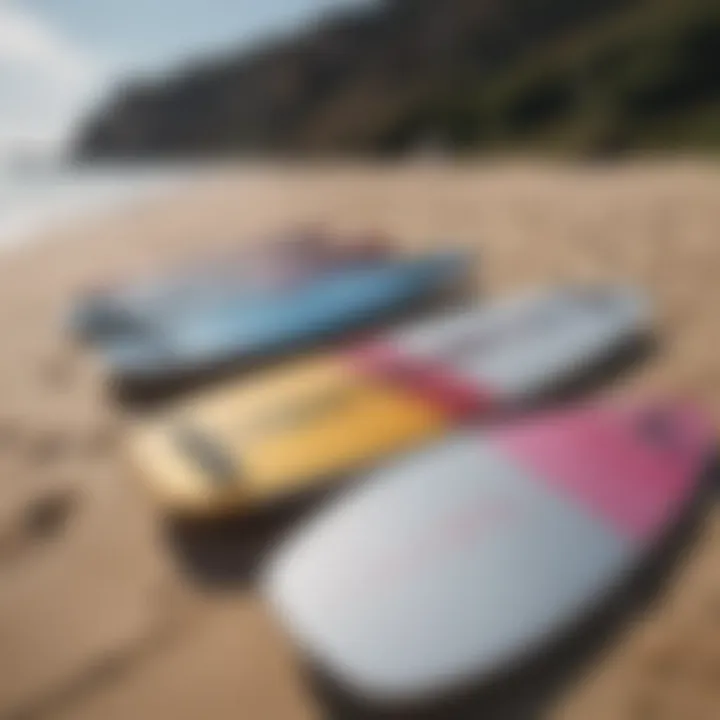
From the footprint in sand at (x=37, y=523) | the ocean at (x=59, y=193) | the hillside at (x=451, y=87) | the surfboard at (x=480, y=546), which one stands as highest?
the footprint in sand at (x=37, y=523)

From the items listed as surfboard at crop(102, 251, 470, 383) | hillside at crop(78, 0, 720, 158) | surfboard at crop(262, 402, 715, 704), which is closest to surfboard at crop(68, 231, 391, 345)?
surfboard at crop(102, 251, 470, 383)

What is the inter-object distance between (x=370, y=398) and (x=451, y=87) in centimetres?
1450

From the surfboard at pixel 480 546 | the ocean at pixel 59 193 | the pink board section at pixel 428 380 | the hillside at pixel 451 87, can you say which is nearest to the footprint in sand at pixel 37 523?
the surfboard at pixel 480 546

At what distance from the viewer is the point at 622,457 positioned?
1.32m

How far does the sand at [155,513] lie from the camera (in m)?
1.01

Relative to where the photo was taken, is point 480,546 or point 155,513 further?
point 155,513

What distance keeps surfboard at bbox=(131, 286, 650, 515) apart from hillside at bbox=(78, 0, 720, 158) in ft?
19.1

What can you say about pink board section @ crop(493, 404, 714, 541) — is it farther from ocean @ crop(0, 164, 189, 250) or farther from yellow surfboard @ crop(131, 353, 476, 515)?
ocean @ crop(0, 164, 189, 250)

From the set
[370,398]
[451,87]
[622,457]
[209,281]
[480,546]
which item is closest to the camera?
[480,546]

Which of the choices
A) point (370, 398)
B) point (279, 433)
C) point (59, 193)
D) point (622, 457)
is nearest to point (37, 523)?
point (279, 433)

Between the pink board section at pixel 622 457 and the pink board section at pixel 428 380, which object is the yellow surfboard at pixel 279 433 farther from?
the pink board section at pixel 622 457

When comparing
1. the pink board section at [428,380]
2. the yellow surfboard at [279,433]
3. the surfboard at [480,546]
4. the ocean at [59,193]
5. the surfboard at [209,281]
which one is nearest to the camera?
the surfboard at [480,546]

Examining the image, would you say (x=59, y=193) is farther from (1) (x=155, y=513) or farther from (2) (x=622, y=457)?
(2) (x=622, y=457)

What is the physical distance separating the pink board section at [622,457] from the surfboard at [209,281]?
3.14 feet
